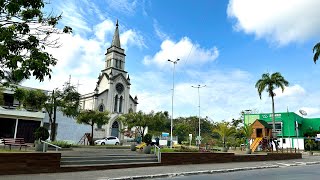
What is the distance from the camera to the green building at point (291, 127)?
5309cm

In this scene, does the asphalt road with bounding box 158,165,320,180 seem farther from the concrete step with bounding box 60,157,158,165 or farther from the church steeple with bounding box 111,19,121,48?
the church steeple with bounding box 111,19,121,48

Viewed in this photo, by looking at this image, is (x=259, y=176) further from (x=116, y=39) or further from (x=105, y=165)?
(x=116, y=39)

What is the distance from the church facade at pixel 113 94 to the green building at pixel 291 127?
25.7m

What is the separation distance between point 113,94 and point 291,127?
116 feet

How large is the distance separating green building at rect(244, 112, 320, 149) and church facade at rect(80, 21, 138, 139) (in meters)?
25.7

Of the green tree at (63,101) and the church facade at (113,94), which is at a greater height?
the church facade at (113,94)

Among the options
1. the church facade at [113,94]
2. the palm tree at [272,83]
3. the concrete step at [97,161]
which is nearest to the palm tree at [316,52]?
the palm tree at [272,83]

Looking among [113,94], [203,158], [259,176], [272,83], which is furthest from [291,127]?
[259,176]

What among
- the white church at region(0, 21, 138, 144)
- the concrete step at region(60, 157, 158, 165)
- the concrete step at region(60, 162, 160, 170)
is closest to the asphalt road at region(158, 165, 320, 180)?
the concrete step at region(60, 162, 160, 170)

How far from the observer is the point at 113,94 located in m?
58.2

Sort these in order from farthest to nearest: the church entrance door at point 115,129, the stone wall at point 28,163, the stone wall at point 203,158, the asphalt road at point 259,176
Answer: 1. the church entrance door at point 115,129
2. the stone wall at point 203,158
3. the asphalt road at point 259,176
4. the stone wall at point 28,163

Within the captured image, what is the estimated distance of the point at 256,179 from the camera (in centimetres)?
1209

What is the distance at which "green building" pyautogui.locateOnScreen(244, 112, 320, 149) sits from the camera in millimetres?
53094

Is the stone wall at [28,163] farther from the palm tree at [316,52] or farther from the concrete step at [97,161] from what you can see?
the palm tree at [316,52]
